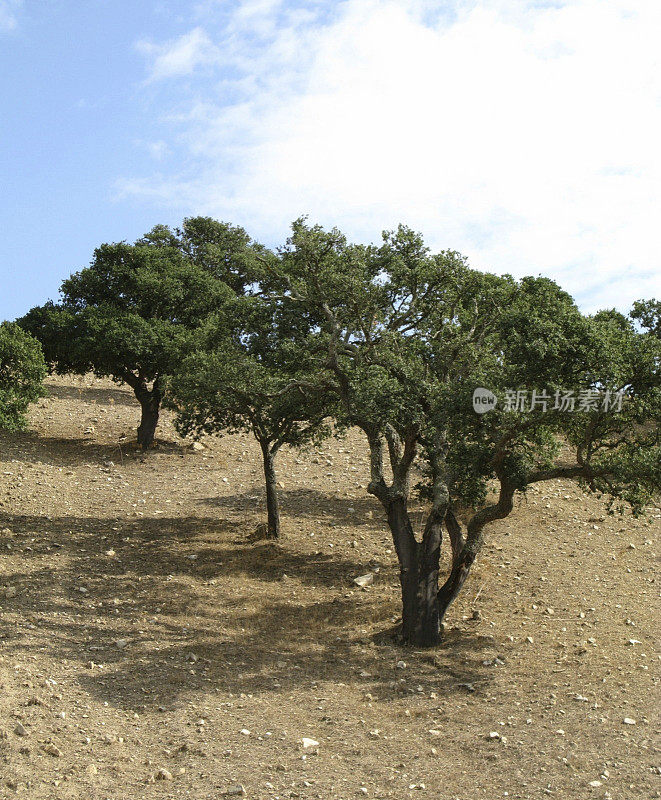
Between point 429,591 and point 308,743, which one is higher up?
point 429,591

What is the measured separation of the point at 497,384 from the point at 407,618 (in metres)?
4.63

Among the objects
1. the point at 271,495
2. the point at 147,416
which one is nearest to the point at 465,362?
the point at 271,495

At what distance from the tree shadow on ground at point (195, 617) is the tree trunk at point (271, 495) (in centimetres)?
64

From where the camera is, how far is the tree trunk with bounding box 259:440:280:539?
18.8m

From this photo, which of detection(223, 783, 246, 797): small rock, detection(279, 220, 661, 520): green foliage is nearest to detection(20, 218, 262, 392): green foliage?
detection(279, 220, 661, 520): green foliage

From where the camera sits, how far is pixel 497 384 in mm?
12266

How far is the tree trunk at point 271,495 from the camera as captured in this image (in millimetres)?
18766

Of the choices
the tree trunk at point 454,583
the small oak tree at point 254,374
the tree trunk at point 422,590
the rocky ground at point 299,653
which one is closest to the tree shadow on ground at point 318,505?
the rocky ground at point 299,653

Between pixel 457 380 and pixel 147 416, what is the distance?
52.7ft

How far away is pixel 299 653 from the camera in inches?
512

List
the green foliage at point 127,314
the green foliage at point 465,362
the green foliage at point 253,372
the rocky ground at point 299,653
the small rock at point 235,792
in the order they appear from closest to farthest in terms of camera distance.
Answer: the small rock at point 235,792, the rocky ground at point 299,653, the green foliage at point 465,362, the green foliage at point 253,372, the green foliage at point 127,314

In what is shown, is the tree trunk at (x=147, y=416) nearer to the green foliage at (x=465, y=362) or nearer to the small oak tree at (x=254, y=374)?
the small oak tree at (x=254, y=374)
